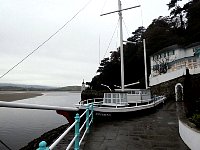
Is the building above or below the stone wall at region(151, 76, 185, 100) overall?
above

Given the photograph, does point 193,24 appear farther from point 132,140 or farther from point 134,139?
point 132,140

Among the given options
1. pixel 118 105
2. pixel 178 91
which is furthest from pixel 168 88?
pixel 118 105

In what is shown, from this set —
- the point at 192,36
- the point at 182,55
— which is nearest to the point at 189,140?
the point at 182,55

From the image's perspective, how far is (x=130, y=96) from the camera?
19.2 metres

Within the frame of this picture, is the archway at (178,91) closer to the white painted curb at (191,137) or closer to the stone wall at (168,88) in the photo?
the stone wall at (168,88)

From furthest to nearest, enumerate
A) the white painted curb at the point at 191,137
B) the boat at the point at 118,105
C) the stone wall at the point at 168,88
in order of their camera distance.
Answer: the stone wall at the point at 168,88 < the boat at the point at 118,105 < the white painted curb at the point at 191,137

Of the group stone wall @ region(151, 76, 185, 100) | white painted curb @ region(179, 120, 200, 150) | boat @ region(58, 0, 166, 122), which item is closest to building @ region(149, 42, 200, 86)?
stone wall @ region(151, 76, 185, 100)

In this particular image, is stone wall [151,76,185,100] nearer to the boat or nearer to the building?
the building

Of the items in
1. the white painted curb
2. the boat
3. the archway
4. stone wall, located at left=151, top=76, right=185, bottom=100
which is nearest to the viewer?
the white painted curb

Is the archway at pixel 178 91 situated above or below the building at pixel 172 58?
below

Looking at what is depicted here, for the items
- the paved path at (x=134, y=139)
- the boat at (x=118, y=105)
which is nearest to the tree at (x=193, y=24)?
the boat at (x=118, y=105)

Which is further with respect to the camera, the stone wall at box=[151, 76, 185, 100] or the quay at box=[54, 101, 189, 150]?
the stone wall at box=[151, 76, 185, 100]

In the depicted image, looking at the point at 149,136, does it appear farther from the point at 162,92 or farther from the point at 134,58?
the point at 134,58

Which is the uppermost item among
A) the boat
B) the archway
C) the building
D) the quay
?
the building
